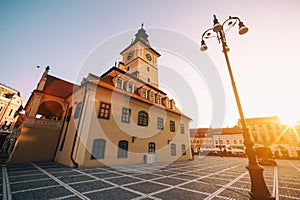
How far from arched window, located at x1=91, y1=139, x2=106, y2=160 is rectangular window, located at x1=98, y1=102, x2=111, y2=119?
234 cm

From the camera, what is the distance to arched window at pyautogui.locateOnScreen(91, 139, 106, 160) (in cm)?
1208

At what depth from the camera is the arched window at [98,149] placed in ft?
39.6

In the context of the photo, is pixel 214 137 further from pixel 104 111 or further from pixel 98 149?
pixel 98 149

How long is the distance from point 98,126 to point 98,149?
83.7 inches

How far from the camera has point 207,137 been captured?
177ft

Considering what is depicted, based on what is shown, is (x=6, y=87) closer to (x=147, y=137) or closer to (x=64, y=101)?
(x=64, y=101)

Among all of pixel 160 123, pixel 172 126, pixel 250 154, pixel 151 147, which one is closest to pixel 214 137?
pixel 172 126

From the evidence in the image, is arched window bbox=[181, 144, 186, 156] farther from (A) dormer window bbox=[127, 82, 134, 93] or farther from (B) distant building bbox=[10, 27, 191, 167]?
(A) dormer window bbox=[127, 82, 134, 93]

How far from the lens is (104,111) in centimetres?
1350

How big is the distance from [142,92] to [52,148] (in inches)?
503

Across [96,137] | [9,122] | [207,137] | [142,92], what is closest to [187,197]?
[96,137]

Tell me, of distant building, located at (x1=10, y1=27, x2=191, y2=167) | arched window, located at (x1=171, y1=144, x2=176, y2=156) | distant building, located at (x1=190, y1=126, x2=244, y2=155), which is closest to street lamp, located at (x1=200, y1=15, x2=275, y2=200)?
distant building, located at (x1=10, y1=27, x2=191, y2=167)

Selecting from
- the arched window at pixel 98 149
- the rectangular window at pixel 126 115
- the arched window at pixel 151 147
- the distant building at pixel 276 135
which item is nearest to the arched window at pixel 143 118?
the rectangular window at pixel 126 115

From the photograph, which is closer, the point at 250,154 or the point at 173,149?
the point at 250,154
